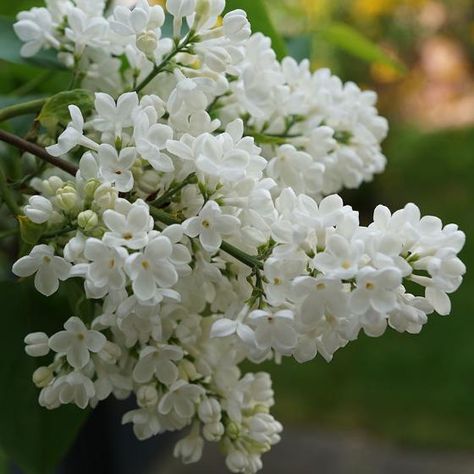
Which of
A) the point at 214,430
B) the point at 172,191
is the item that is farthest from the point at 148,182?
the point at 214,430

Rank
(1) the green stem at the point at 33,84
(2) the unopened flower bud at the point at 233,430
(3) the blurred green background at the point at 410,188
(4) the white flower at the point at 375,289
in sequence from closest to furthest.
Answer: (4) the white flower at the point at 375,289 < (2) the unopened flower bud at the point at 233,430 < (1) the green stem at the point at 33,84 < (3) the blurred green background at the point at 410,188

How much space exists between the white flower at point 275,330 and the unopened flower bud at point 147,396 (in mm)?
82

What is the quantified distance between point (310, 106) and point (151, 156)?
0.47ft

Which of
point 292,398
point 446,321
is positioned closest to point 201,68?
point 292,398

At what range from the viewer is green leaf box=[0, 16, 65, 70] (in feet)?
1.41

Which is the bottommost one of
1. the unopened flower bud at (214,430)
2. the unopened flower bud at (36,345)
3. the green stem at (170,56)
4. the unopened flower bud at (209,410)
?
the unopened flower bud at (36,345)

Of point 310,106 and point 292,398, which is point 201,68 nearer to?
point 310,106

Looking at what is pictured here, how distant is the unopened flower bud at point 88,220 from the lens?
0.93ft

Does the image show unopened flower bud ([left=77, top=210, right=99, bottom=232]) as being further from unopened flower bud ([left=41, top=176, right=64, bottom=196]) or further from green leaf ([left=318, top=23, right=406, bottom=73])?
green leaf ([left=318, top=23, right=406, bottom=73])

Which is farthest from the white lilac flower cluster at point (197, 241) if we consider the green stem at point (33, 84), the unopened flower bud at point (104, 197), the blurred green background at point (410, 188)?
the blurred green background at point (410, 188)

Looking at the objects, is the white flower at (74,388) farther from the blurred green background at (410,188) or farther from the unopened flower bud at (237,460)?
the blurred green background at (410,188)

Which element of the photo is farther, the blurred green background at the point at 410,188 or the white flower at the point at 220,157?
the blurred green background at the point at 410,188

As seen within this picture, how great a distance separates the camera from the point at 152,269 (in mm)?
272

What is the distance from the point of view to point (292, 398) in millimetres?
1542
